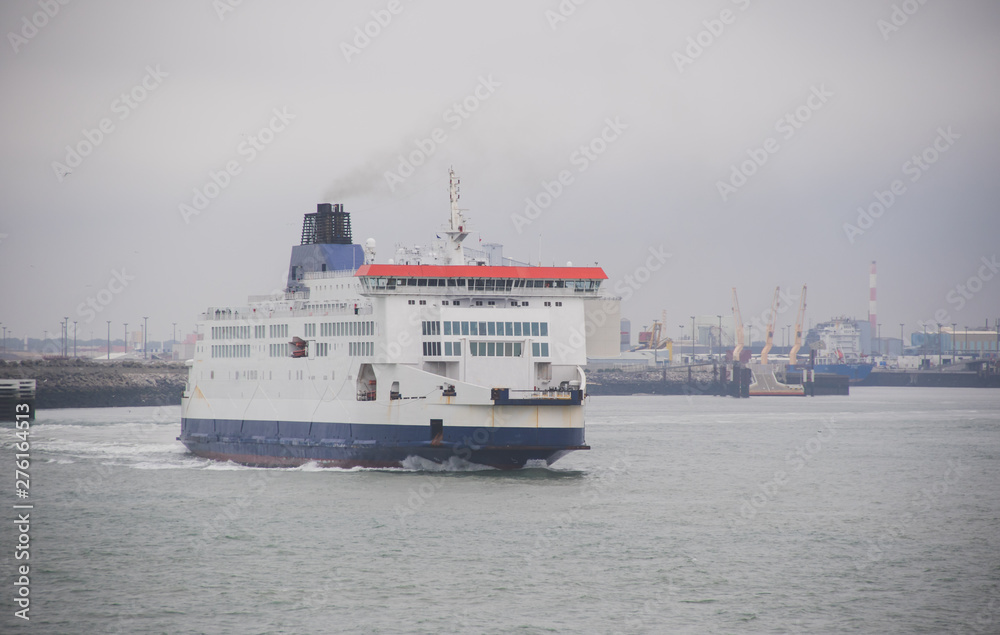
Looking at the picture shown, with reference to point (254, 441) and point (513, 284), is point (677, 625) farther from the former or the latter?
point (254, 441)

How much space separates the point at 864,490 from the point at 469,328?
48.9 ft

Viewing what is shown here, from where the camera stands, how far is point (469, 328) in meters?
38.6

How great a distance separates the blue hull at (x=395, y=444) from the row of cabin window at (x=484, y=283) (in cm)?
517

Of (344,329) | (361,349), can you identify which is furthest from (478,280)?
(344,329)

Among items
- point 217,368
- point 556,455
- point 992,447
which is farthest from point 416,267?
point 992,447

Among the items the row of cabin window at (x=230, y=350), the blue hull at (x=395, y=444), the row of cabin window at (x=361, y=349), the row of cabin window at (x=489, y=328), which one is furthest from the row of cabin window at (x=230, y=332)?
the row of cabin window at (x=489, y=328)

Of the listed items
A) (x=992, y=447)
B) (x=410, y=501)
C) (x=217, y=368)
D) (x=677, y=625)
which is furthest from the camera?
(x=992, y=447)

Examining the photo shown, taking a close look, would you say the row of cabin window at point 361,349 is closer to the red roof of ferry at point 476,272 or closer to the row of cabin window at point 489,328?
the red roof of ferry at point 476,272

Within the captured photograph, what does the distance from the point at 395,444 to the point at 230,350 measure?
14.4 m

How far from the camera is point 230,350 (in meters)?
49.3

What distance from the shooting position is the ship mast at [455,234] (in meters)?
42.3

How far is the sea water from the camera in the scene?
2167 centimetres

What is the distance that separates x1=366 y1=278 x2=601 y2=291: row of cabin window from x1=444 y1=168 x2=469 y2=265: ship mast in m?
2.52

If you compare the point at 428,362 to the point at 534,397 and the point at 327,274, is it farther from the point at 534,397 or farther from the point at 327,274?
the point at 327,274
